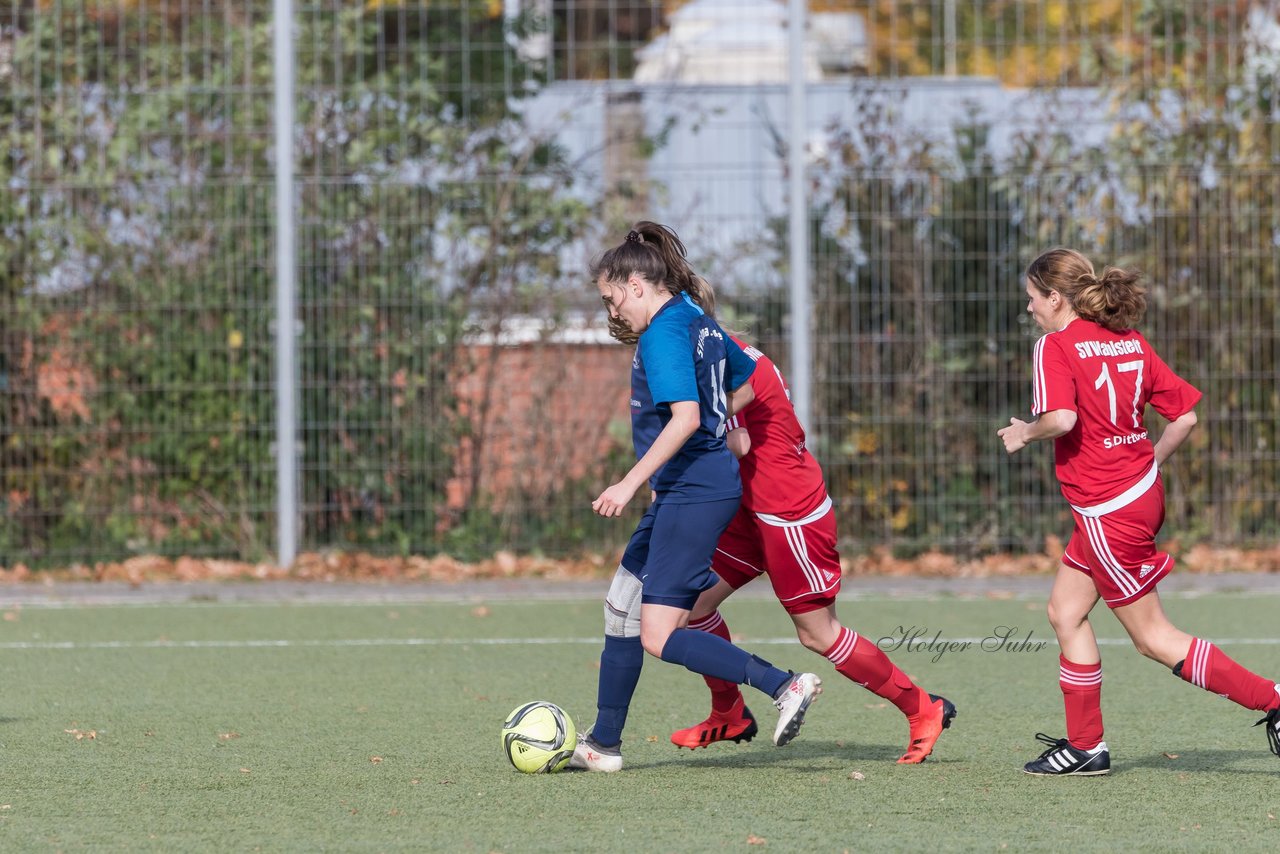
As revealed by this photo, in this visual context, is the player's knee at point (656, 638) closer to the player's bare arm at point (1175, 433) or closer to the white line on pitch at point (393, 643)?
the player's bare arm at point (1175, 433)

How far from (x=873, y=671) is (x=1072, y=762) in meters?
0.65

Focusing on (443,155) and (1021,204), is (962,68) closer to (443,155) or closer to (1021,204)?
(1021,204)

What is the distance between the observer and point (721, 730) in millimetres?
5797

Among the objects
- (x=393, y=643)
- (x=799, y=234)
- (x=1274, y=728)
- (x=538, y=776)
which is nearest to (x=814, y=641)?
(x=538, y=776)

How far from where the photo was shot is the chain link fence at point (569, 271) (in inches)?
450

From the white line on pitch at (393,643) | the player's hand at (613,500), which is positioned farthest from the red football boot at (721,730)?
the white line on pitch at (393,643)

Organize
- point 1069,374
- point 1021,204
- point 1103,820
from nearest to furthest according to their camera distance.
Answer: point 1103,820
point 1069,374
point 1021,204

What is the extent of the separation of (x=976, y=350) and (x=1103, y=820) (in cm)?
711

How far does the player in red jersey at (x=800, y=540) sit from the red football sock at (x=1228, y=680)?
0.76m

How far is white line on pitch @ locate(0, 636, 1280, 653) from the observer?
27.3 feet

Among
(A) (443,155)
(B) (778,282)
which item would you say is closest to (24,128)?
(A) (443,155)

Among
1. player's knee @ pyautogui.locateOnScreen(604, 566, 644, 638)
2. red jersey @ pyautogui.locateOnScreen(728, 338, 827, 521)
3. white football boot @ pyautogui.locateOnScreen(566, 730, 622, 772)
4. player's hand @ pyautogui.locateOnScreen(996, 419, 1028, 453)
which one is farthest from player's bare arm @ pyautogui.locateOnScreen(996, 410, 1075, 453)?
white football boot @ pyautogui.locateOnScreen(566, 730, 622, 772)

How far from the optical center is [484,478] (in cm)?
1157

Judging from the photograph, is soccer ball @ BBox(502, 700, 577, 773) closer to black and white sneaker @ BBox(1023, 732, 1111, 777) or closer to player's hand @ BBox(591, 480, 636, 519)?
player's hand @ BBox(591, 480, 636, 519)
